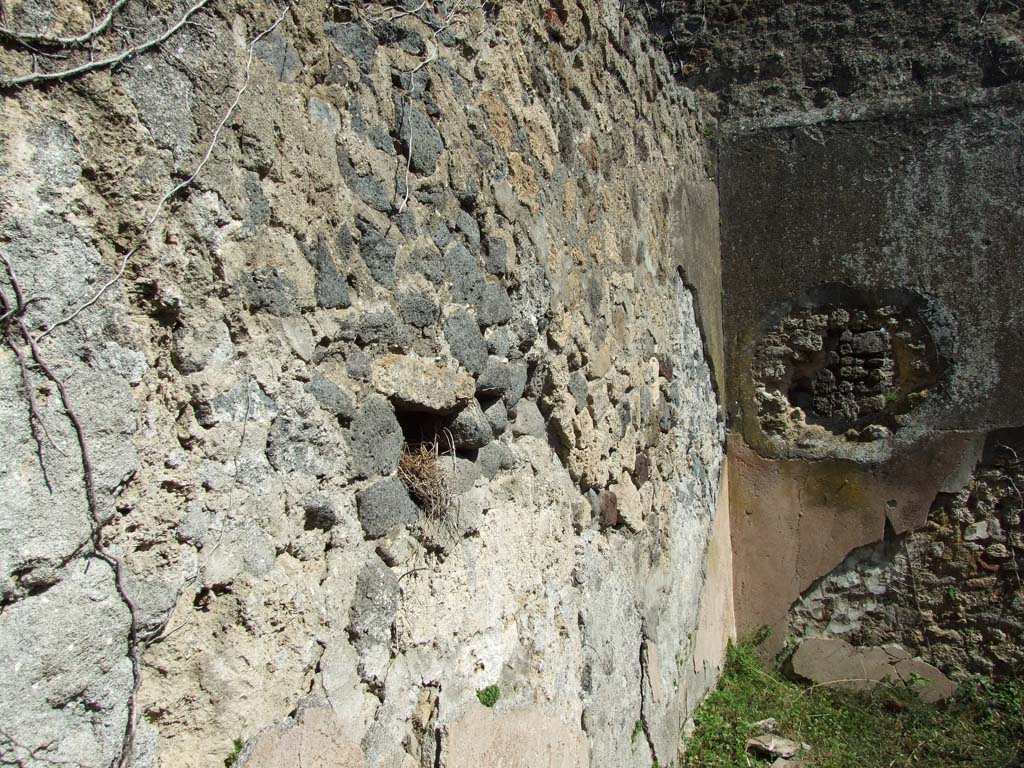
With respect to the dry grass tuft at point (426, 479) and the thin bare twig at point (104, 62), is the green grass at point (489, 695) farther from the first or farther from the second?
the thin bare twig at point (104, 62)

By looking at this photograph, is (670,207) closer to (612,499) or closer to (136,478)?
(612,499)

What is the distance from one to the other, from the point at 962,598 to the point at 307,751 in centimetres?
405

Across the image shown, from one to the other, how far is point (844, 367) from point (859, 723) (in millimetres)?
1794

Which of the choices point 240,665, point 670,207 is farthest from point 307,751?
point 670,207

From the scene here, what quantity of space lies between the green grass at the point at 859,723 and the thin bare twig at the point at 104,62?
3.37 metres

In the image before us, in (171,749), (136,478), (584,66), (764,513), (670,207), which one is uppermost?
(584,66)

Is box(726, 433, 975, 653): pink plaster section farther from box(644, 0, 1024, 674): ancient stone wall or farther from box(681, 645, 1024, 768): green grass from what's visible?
box(681, 645, 1024, 768): green grass

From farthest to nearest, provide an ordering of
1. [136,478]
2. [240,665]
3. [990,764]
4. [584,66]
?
[990,764] < [584,66] < [240,665] < [136,478]

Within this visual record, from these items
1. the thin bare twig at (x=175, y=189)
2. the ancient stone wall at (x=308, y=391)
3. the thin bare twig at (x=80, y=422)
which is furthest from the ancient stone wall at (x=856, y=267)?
the thin bare twig at (x=80, y=422)

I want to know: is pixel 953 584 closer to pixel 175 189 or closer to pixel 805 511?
pixel 805 511

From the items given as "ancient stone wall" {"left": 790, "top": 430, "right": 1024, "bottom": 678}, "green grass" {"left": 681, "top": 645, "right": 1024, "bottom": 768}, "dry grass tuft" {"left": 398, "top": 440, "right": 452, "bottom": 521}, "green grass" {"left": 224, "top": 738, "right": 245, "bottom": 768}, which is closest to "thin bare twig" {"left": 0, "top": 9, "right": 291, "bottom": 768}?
"green grass" {"left": 224, "top": 738, "right": 245, "bottom": 768}

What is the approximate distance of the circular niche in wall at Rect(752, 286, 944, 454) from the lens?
4.53 metres

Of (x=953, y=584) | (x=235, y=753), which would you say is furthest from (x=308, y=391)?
(x=953, y=584)

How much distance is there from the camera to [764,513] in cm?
479
